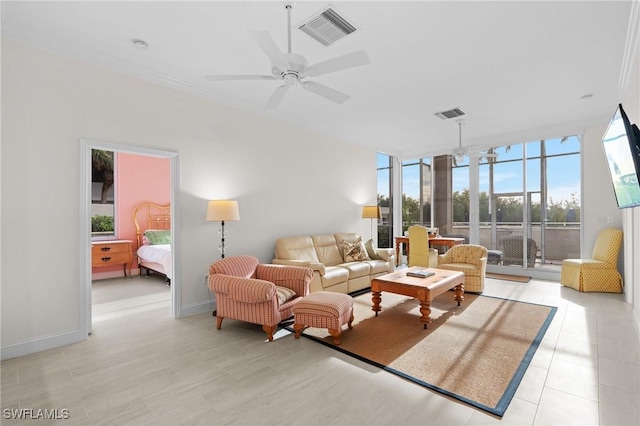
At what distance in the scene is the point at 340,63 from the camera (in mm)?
2494

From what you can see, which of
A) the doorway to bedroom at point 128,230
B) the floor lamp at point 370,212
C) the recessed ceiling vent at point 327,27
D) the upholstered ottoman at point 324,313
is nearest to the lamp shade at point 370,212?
the floor lamp at point 370,212

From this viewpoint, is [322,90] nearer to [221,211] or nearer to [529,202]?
[221,211]

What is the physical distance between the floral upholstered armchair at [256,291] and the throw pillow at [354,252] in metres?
2.03

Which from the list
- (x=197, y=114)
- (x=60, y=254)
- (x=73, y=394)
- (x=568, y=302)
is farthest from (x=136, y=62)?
(x=568, y=302)

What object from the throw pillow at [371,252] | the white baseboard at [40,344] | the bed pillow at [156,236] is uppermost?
the bed pillow at [156,236]

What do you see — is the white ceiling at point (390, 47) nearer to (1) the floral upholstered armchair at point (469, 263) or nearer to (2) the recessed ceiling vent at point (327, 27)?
(2) the recessed ceiling vent at point (327, 27)

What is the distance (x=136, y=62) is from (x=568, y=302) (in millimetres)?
6453

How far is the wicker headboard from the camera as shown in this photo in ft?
22.7

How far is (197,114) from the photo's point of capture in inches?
170

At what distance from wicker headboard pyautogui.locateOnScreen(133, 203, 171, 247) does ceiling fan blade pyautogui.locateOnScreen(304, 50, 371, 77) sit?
595 centimetres

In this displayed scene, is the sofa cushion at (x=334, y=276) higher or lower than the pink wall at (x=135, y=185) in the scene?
lower

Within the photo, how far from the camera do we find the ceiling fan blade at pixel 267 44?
2199 millimetres

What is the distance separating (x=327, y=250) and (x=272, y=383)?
3.38 metres

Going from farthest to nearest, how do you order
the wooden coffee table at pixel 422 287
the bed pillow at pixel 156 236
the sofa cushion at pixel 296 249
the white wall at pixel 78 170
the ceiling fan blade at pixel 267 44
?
the bed pillow at pixel 156 236 → the sofa cushion at pixel 296 249 → the wooden coffee table at pixel 422 287 → the white wall at pixel 78 170 → the ceiling fan blade at pixel 267 44
